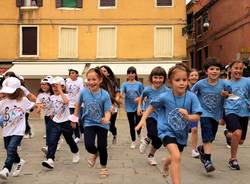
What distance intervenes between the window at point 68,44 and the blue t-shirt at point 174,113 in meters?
23.6

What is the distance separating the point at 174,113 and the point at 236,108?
2.35 meters

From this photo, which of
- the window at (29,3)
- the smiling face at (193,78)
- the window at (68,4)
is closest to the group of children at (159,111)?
the smiling face at (193,78)

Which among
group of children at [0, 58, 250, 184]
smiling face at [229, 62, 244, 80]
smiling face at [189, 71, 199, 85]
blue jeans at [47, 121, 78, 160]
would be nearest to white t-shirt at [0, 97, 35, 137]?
group of children at [0, 58, 250, 184]

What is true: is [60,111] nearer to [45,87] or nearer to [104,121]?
[45,87]

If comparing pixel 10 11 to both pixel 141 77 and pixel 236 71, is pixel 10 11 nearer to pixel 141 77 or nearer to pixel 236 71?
pixel 141 77

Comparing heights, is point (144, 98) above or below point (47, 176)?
above

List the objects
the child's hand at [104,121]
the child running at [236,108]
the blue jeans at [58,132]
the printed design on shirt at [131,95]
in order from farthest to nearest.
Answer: the printed design on shirt at [131,95] → the blue jeans at [58,132] → the child running at [236,108] → the child's hand at [104,121]

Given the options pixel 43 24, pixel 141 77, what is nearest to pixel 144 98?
pixel 141 77

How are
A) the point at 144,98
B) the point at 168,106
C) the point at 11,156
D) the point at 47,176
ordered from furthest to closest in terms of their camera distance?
the point at 144,98 → the point at 47,176 → the point at 11,156 → the point at 168,106

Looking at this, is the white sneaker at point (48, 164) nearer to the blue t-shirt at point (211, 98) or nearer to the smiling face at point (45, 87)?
the smiling face at point (45, 87)

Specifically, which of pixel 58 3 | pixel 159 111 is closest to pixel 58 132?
pixel 159 111

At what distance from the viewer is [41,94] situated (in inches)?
394

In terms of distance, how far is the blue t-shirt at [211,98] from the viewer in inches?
324

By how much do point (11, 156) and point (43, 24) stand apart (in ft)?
76.1
